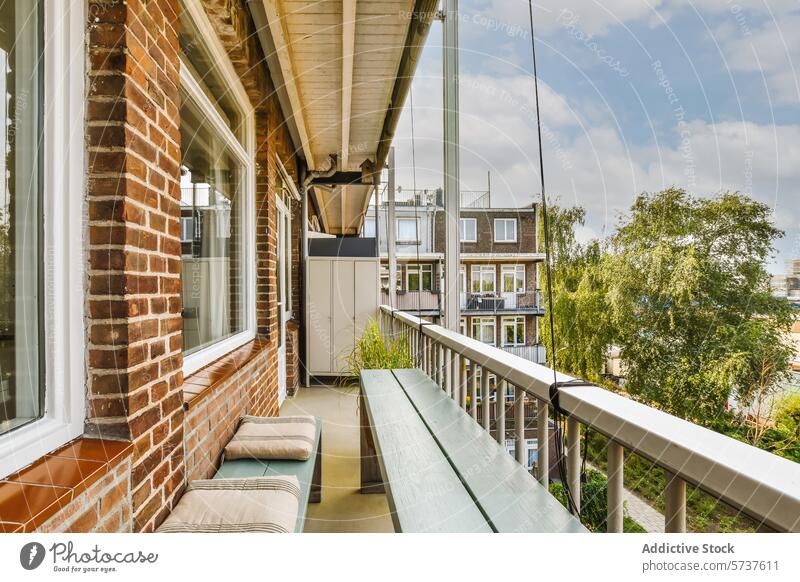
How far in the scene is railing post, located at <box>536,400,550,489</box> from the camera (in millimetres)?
1357

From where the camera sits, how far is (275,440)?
6.87 ft

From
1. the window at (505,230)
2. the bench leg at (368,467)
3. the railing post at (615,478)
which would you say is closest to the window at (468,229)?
the window at (505,230)

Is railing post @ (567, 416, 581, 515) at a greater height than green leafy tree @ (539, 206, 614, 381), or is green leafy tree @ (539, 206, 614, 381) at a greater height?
green leafy tree @ (539, 206, 614, 381)

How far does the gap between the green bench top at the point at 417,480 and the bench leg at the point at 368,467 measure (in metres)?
0.72

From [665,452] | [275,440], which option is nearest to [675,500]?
[665,452]

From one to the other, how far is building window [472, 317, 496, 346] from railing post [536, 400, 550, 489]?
727 mm

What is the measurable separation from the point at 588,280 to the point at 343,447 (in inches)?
104

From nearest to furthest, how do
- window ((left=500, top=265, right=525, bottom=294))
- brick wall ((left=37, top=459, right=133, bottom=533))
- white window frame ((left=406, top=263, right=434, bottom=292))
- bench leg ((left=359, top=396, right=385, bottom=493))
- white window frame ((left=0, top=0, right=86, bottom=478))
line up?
brick wall ((left=37, top=459, right=133, bottom=533)) → white window frame ((left=0, top=0, right=86, bottom=478)) → window ((left=500, top=265, right=525, bottom=294)) → bench leg ((left=359, top=396, right=385, bottom=493)) → white window frame ((left=406, top=263, right=434, bottom=292))

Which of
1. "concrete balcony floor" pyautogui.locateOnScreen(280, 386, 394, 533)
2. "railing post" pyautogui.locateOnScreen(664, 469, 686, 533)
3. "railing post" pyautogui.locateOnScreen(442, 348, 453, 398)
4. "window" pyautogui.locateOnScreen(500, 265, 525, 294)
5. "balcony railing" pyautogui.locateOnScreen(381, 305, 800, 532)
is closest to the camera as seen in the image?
"balcony railing" pyautogui.locateOnScreen(381, 305, 800, 532)

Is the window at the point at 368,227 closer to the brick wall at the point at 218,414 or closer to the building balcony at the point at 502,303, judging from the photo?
the brick wall at the point at 218,414

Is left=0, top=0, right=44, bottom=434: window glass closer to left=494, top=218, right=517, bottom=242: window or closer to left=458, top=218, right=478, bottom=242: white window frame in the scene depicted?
left=494, top=218, right=517, bottom=242: window

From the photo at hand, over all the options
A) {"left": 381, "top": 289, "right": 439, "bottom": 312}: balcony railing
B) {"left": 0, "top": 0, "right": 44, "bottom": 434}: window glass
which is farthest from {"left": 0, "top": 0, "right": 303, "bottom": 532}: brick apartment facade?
{"left": 381, "top": 289, "right": 439, "bottom": 312}: balcony railing

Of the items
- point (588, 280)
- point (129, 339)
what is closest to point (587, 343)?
point (588, 280)

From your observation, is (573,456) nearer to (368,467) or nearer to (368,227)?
(368,467)
